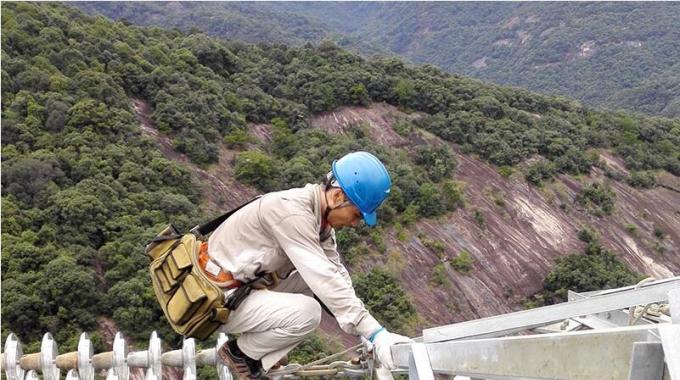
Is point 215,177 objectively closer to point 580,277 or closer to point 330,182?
point 580,277

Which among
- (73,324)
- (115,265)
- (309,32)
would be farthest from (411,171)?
(309,32)

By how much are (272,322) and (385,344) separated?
93 cm

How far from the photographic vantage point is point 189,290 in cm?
345

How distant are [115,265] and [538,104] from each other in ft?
102

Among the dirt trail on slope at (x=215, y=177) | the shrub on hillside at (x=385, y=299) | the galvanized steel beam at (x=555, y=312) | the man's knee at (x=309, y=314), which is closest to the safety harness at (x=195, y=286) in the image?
the man's knee at (x=309, y=314)

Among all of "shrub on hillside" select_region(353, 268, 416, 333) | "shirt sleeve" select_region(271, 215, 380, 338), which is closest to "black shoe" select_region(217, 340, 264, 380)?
"shirt sleeve" select_region(271, 215, 380, 338)

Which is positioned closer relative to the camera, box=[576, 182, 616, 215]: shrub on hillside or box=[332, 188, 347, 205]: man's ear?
box=[332, 188, 347, 205]: man's ear

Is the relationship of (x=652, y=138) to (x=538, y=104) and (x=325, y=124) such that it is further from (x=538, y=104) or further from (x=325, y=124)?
(x=325, y=124)

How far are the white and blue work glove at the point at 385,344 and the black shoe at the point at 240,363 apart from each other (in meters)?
1.17

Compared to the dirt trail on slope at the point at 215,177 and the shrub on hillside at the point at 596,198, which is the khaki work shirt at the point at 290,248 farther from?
the shrub on hillside at the point at 596,198

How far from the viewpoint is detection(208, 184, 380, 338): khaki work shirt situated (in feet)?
10.2

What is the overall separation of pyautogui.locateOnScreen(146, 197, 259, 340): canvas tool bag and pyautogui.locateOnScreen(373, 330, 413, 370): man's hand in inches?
39.0

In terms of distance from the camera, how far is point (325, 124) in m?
34.5

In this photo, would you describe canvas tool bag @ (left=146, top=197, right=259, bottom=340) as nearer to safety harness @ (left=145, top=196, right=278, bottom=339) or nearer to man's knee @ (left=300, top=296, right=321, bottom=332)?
safety harness @ (left=145, top=196, right=278, bottom=339)
